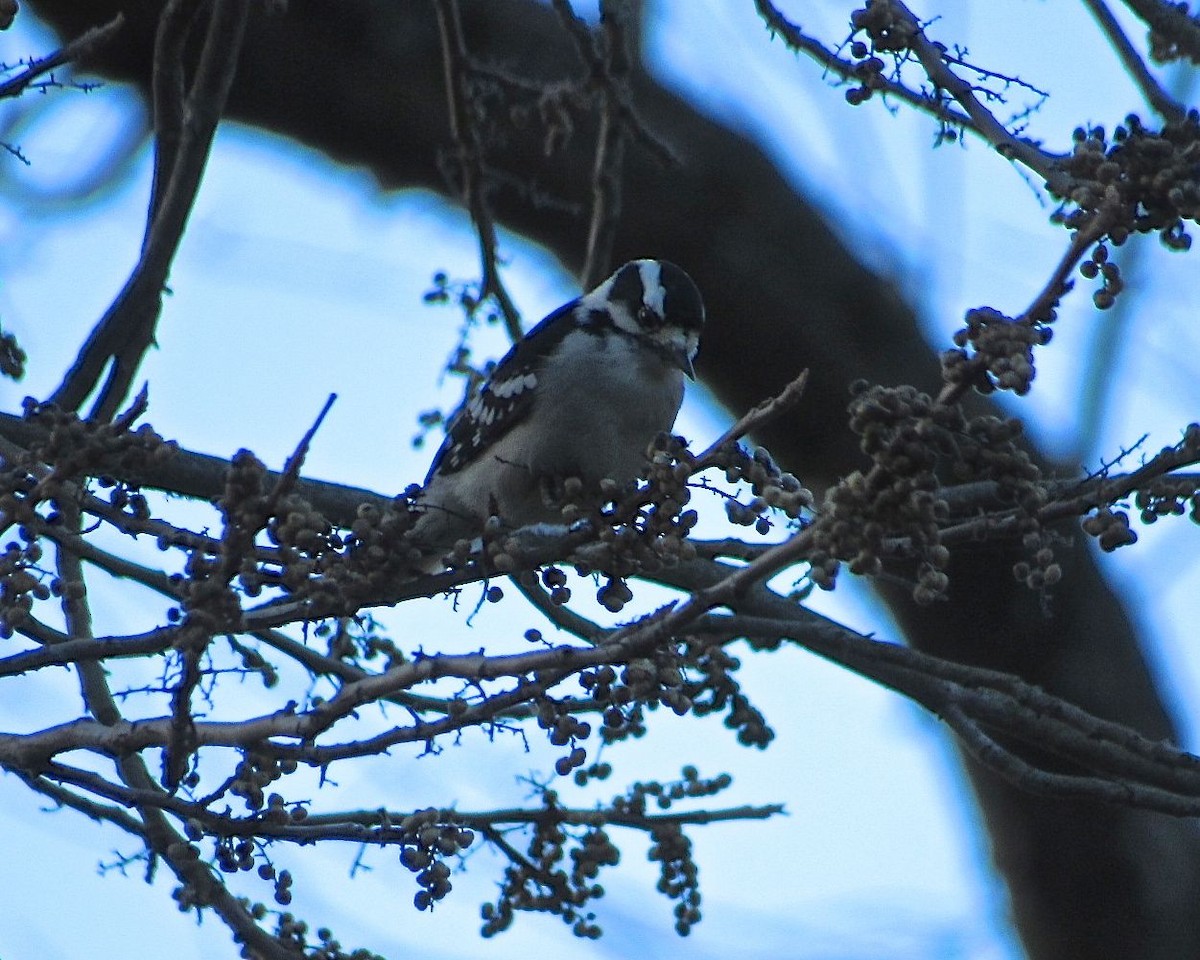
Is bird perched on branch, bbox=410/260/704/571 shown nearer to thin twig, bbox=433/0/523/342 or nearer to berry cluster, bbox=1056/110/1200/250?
thin twig, bbox=433/0/523/342

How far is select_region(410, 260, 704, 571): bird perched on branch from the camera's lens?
4.71 metres

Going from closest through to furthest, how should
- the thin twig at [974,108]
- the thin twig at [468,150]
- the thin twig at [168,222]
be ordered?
the thin twig at [974,108] → the thin twig at [168,222] → the thin twig at [468,150]

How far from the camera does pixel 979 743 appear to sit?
3.48 metres

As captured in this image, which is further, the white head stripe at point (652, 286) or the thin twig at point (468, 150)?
the white head stripe at point (652, 286)

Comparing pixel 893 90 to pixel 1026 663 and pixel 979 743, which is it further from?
pixel 1026 663

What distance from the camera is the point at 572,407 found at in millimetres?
4754

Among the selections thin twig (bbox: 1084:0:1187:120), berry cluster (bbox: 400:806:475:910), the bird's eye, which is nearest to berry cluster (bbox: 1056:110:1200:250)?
thin twig (bbox: 1084:0:1187:120)

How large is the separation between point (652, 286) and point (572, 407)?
0.56 m

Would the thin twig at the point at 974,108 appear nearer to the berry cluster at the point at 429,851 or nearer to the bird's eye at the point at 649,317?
the berry cluster at the point at 429,851

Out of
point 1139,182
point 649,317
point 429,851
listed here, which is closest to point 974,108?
point 1139,182

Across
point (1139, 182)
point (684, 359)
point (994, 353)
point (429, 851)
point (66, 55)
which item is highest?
point (684, 359)

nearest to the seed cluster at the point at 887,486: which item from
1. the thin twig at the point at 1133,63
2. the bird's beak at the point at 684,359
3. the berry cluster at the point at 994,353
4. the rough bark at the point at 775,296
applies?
the berry cluster at the point at 994,353

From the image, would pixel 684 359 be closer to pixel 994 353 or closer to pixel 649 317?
pixel 649 317

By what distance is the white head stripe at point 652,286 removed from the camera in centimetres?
496
